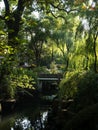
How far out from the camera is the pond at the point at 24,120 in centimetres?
1775

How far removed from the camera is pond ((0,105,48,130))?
17750 mm

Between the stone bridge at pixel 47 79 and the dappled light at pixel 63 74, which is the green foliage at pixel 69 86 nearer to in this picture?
the dappled light at pixel 63 74

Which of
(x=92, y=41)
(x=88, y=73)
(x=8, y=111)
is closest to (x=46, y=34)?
(x=8, y=111)

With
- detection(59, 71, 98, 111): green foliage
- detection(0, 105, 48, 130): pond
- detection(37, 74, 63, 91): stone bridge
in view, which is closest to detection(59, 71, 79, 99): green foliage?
detection(59, 71, 98, 111): green foliage

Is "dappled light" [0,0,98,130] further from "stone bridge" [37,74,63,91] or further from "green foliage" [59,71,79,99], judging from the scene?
"stone bridge" [37,74,63,91]

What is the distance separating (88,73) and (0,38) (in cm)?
1091

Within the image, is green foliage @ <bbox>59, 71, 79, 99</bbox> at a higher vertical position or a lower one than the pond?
higher

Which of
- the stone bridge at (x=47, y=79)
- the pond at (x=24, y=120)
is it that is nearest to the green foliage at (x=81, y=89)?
the pond at (x=24, y=120)

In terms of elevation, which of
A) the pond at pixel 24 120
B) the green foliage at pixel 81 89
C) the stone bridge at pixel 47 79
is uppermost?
the green foliage at pixel 81 89

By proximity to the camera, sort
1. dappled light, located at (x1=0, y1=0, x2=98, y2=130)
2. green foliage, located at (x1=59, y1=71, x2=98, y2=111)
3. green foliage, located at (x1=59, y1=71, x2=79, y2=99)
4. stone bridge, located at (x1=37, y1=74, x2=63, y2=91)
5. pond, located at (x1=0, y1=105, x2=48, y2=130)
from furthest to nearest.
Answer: stone bridge, located at (x1=37, y1=74, x2=63, y2=91) < pond, located at (x1=0, y1=105, x2=48, y2=130) < green foliage, located at (x1=59, y1=71, x2=79, y2=99) < green foliage, located at (x1=59, y1=71, x2=98, y2=111) < dappled light, located at (x1=0, y1=0, x2=98, y2=130)

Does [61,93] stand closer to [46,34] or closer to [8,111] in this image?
[8,111]

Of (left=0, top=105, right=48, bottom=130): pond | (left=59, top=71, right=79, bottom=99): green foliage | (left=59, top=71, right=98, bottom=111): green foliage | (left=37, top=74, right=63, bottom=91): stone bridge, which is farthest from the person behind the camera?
(left=37, top=74, right=63, bottom=91): stone bridge

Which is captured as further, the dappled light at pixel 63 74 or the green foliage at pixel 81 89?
the green foliage at pixel 81 89

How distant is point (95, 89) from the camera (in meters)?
13.6
